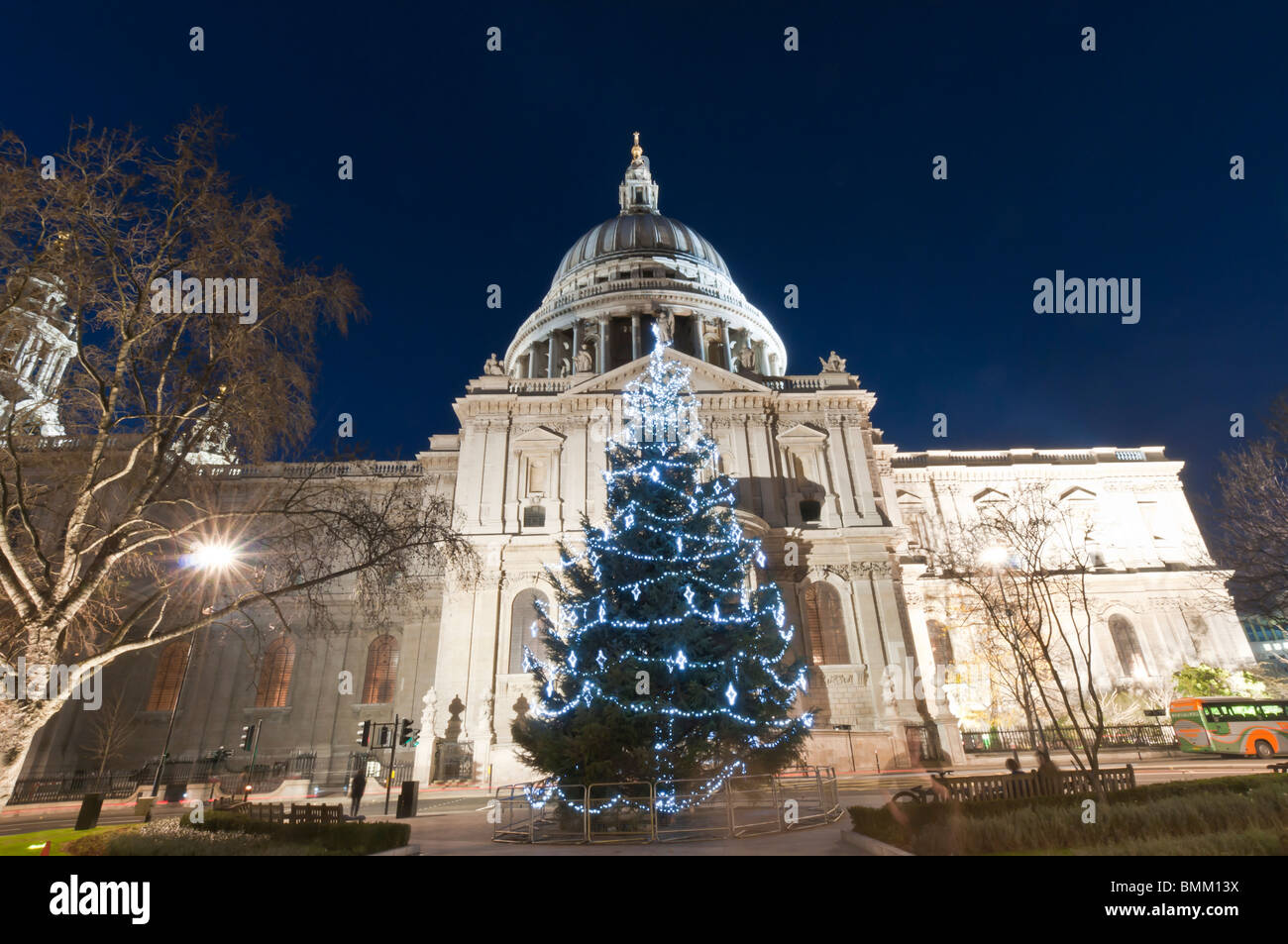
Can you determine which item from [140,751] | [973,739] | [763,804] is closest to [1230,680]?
[973,739]

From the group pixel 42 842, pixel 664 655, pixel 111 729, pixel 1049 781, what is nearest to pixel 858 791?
pixel 664 655

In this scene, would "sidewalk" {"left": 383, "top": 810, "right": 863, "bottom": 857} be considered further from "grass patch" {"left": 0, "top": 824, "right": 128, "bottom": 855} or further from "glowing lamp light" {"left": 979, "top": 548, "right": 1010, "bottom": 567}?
"glowing lamp light" {"left": 979, "top": 548, "right": 1010, "bottom": 567}

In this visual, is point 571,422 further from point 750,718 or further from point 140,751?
point 140,751

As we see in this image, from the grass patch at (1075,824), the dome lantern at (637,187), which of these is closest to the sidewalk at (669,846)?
the grass patch at (1075,824)

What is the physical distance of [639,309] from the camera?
5131cm

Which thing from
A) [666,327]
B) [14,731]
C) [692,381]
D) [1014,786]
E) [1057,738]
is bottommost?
[1014,786]

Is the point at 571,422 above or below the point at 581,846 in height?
above

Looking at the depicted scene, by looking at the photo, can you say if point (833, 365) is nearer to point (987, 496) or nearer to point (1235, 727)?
point (987, 496)

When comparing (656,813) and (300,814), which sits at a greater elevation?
(300,814)

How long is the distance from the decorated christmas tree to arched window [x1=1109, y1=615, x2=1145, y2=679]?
32.4 meters

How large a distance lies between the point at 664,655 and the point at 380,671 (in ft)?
80.2

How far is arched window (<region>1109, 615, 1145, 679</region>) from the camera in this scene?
126ft
